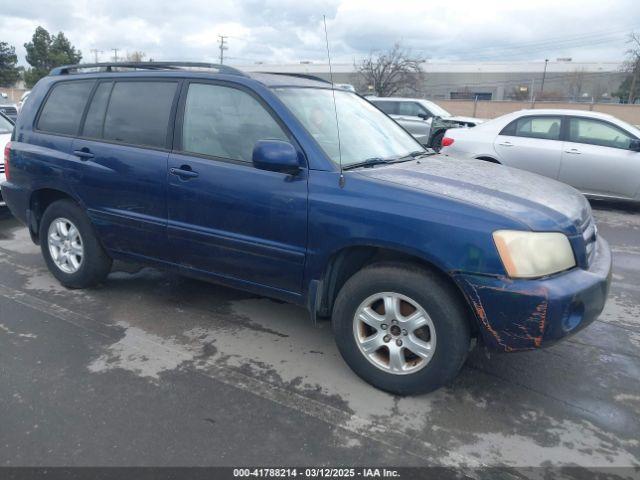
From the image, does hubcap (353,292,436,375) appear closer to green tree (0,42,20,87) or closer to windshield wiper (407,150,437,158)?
windshield wiper (407,150,437,158)

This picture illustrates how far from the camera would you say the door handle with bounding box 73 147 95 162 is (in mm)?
4059

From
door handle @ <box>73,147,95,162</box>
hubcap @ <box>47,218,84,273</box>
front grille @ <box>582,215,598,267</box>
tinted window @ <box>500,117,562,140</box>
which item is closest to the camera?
front grille @ <box>582,215,598,267</box>

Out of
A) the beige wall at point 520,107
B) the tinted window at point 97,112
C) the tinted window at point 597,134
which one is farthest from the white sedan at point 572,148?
the beige wall at point 520,107

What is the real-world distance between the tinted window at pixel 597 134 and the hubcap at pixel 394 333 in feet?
21.5

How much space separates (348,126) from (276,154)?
879 mm

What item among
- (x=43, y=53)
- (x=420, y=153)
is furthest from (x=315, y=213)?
(x=43, y=53)

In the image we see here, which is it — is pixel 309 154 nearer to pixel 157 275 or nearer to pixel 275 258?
pixel 275 258

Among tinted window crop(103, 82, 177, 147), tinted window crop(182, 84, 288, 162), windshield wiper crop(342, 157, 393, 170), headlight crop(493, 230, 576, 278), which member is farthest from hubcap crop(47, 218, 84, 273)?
headlight crop(493, 230, 576, 278)

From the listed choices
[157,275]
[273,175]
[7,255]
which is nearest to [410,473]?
[273,175]

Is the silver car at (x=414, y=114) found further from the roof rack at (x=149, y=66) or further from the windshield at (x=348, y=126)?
the roof rack at (x=149, y=66)

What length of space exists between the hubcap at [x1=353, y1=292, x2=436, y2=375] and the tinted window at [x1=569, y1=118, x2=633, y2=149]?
258 inches

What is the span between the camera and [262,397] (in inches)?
118

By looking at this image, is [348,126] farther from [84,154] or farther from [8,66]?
[8,66]

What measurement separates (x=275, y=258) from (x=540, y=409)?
5.79ft
